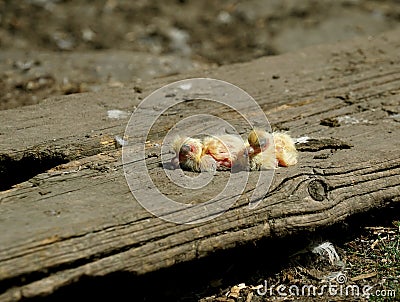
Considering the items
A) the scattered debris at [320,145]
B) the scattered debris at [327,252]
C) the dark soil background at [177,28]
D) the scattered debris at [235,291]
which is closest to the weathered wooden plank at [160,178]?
the scattered debris at [320,145]

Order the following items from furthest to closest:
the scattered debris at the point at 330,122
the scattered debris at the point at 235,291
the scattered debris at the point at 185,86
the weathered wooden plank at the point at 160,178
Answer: the scattered debris at the point at 185,86 → the scattered debris at the point at 330,122 → the scattered debris at the point at 235,291 → the weathered wooden plank at the point at 160,178

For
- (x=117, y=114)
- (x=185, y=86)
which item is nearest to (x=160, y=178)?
(x=117, y=114)

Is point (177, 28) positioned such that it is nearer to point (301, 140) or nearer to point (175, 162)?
point (301, 140)

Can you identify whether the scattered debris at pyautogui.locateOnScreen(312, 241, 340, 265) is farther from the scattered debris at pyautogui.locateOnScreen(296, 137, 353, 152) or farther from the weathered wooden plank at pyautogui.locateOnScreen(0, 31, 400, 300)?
the scattered debris at pyautogui.locateOnScreen(296, 137, 353, 152)

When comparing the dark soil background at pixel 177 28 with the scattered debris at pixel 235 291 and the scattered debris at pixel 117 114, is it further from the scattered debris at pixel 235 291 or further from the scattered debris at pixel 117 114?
the scattered debris at pixel 235 291

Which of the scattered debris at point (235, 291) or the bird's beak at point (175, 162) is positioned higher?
the bird's beak at point (175, 162)

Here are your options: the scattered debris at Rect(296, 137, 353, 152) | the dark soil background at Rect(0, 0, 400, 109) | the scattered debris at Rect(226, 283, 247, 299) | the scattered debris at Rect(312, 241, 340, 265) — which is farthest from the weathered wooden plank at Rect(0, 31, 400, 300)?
the dark soil background at Rect(0, 0, 400, 109)

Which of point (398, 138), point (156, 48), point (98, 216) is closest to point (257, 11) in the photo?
point (156, 48)
